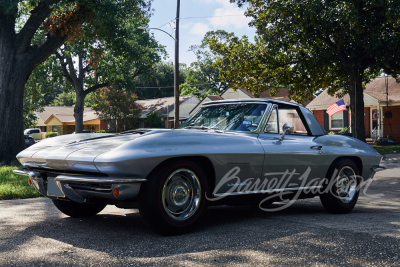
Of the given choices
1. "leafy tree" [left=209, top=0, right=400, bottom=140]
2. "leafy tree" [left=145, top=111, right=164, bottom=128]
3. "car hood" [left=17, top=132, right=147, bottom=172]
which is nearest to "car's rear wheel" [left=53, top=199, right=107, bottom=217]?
"car hood" [left=17, top=132, right=147, bottom=172]

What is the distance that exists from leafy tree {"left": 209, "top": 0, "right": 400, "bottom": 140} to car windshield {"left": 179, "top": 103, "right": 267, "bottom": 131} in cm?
1206

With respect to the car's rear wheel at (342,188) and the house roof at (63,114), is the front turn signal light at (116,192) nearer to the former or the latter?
the car's rear wheel at (342,188)

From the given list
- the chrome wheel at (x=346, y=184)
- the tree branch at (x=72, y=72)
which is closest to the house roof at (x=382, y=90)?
the chrome wheel at (x=346, y=184)

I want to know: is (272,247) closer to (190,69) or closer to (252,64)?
(252,64)

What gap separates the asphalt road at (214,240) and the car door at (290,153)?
0.50 meters

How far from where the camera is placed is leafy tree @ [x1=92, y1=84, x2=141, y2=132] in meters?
40.9

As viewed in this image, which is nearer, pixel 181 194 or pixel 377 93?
pixel 181 194

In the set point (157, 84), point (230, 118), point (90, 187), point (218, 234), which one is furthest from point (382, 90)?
point (157, 84)

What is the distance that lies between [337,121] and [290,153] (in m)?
28.4

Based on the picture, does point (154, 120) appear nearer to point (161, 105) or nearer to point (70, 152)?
point (161, 105)

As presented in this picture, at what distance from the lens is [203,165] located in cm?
442

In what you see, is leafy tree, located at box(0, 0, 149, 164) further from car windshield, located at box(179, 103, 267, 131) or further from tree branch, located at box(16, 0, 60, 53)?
car windshield, located at box(179, 103, 267, 131)

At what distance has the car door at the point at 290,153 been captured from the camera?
497cm

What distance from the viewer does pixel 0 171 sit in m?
11.1
